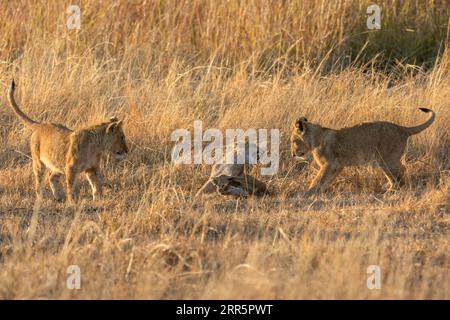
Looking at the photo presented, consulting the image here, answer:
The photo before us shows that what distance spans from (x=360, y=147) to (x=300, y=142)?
0.52 m

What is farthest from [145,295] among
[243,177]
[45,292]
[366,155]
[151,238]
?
[366,155]

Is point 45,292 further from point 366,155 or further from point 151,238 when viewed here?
point 366,155

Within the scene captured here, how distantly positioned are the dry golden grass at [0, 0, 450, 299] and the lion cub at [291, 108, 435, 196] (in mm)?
155

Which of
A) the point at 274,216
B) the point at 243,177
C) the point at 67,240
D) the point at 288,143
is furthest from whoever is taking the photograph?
the point at 288,143

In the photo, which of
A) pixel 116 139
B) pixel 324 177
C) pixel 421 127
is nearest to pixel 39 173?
Answer: pixel 116 139

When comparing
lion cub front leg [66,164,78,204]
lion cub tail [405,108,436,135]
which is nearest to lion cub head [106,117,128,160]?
lion cub front leg [66,164,78,204]

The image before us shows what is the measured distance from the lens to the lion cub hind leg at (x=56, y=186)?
24.0ft

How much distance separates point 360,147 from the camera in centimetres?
732

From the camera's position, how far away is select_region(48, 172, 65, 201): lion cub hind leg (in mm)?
7316

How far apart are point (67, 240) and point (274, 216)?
168 cm

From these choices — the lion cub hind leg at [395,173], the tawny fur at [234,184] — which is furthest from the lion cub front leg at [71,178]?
the lion cub hind leg at [395,173]

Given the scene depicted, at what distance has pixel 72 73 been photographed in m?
8.94

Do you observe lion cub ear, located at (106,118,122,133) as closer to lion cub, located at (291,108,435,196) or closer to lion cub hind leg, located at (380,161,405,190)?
lion cub, located at (291,108,435,196)

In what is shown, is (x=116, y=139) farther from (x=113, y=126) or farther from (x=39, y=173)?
(x=39, y=173)
